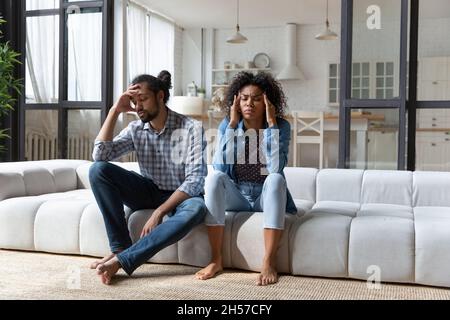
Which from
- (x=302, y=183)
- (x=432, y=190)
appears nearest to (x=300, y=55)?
(x=302, y=183)

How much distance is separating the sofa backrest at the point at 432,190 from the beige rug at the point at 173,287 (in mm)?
775

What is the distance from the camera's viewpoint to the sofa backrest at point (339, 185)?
2949 millimetres

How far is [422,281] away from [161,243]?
1.11 meters

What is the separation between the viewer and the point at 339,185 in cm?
297

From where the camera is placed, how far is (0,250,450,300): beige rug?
203 cm

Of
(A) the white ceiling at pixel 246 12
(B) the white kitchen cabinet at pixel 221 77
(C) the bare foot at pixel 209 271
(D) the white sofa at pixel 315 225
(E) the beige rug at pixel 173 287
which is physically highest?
(A) the white ceiling at pixel 246 12

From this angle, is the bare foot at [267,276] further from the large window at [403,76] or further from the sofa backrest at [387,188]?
the large window at [403,76]

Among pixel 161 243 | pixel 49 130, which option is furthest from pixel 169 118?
pixel 49 130

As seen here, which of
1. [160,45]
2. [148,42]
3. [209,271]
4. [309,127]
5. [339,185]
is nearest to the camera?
[209,271]

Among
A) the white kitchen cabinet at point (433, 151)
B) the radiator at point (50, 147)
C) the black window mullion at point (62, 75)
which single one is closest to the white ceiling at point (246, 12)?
the black window mullion at point (62, 75)

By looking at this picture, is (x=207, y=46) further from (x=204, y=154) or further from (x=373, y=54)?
(x=204, y=154)

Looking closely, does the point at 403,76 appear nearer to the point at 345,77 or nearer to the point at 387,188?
the point at 345,77

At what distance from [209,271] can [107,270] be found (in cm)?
44

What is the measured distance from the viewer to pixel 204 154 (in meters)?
2.48
